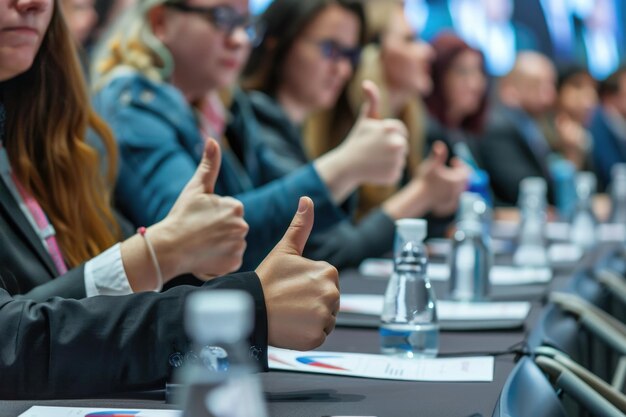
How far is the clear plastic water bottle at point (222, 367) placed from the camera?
27.5 inches

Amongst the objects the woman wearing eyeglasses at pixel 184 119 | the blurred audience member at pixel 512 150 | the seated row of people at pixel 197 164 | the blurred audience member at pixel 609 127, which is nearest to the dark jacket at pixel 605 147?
the blurred audience member at pixel 609 127

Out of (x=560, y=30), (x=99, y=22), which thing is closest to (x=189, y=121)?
(x=99, y=22)

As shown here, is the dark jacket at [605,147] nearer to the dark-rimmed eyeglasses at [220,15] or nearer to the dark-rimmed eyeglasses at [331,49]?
the dark-rimmed eyeglasses at [331,49]

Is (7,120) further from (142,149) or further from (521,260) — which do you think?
(521,260)

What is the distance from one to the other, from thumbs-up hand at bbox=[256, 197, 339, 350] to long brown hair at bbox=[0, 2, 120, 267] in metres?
0.60

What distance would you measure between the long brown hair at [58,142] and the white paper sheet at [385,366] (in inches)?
17.3

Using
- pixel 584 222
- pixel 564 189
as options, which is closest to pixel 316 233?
pixel 584 222

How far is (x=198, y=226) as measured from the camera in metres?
1.58

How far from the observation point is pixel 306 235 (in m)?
1.27

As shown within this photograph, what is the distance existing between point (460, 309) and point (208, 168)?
29.2 inches

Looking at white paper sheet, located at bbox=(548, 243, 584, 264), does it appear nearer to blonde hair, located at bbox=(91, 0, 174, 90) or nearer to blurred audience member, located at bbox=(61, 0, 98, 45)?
blonde hair, located at bbox=(91, 0, 174, 90)

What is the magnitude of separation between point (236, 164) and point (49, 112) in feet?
3.52

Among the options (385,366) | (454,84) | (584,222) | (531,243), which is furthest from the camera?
(454,84)

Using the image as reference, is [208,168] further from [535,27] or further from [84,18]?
[535,27]
